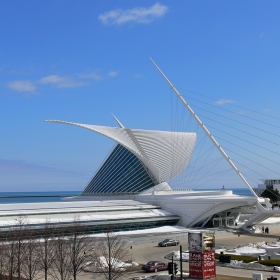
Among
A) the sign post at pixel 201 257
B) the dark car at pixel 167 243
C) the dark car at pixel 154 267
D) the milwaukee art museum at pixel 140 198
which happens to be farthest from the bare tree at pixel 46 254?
the milwaukee art museum at pixel 140 198


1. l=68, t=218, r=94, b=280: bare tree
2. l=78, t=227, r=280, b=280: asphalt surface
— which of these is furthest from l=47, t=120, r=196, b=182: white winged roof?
l=68, t=218, r=94, b=280: bare tree

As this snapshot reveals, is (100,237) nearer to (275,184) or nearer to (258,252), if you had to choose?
(258,252)

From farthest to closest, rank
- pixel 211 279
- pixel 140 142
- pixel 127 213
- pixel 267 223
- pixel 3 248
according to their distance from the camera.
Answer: pixel 140 142 < pixel 267 223 < pixel 127 213 < pixel 3 248 < pixel 211 279

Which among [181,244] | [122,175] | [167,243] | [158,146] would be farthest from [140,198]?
[167,243]

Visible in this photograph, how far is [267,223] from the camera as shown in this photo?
68938 mm

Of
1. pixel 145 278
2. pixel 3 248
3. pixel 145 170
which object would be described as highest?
pixel 145 170

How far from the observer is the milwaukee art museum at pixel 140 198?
56.0m

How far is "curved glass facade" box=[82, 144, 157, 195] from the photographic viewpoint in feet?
260

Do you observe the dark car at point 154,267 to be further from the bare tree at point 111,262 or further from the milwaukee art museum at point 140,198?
the milwaukee art museum at point 140,198

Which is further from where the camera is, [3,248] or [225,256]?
[225,256]

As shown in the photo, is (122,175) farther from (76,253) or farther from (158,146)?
(76,253)

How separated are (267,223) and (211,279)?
140 feet

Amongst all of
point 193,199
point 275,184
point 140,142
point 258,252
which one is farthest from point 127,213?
point 275,184

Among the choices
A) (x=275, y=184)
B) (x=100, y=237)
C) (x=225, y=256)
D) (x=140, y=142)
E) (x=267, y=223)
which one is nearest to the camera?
(x=225, y=256)
